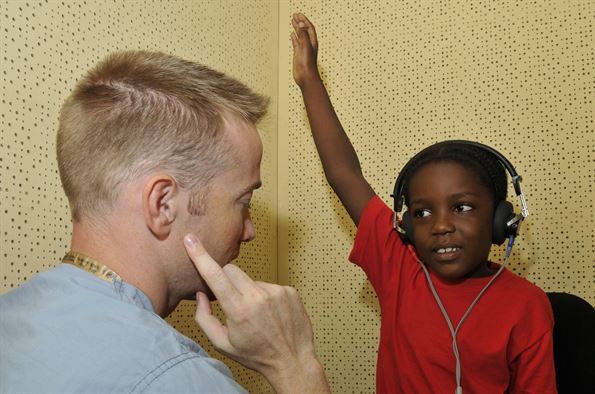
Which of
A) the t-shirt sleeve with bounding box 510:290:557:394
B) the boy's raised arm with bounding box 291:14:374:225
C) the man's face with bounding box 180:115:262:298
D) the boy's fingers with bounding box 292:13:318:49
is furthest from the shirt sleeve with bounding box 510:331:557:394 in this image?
the boy's fingers with bounding box 292:13:318:49

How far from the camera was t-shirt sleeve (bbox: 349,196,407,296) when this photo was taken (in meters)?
1.53

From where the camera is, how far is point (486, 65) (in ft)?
→ 5.62

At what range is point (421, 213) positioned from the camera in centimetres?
143

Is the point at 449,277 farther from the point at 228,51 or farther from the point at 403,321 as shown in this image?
the point at 228,51

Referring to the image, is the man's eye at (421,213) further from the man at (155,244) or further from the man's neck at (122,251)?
the man's neck at (122,251)

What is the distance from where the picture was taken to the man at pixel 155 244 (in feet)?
2.19

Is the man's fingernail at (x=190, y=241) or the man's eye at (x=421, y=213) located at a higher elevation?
the man's fingernail at (x=190, y=241)

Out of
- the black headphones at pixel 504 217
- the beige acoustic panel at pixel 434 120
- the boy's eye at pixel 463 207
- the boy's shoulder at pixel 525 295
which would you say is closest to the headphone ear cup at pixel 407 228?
the black headphones at pixel 504 217

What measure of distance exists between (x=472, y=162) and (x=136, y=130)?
0.90 m

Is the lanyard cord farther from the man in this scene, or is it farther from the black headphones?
the man

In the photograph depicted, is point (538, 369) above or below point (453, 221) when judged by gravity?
below

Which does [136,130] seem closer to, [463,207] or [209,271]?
[209,271]

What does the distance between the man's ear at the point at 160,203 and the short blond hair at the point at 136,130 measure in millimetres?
21

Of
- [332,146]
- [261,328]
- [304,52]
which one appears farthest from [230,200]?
[304,52]
